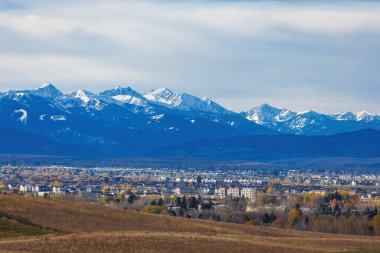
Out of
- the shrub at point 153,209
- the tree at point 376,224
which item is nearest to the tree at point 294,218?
the tree at point 376,224

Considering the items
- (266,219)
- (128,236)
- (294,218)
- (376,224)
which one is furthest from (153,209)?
(128,236)

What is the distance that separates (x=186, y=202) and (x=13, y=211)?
2410 inches

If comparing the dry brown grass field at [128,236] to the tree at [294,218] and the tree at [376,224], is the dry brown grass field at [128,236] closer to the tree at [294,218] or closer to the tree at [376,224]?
the tree at [376,224]

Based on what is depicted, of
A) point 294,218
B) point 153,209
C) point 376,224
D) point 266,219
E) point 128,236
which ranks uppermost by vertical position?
point 153,209

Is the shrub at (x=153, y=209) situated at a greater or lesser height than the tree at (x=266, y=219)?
greater

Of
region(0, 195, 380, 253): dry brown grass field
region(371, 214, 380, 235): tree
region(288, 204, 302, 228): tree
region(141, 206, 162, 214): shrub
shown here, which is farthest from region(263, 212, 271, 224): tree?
region(0, 195, 380, 253): dry brown grass field

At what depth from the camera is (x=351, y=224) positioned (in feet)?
366

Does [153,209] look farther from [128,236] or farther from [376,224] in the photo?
[128,236]

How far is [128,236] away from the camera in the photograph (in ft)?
212

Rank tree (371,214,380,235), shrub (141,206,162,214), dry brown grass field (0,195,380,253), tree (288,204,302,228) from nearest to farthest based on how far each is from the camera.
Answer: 1. dry brown grass field (0,195,380,253)
2. tree (371,214,380,235)
3. tree (288,204,302,228)
4. shrub (141,206,162,214)

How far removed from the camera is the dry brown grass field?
2340 inches

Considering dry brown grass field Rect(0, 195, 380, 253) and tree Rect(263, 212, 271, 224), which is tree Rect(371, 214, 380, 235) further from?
dry brown grass field Rect(0, 195, 380, 253)

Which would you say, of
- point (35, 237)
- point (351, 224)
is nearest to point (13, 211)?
point (35, 237)

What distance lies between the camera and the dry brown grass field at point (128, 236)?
195 ft
